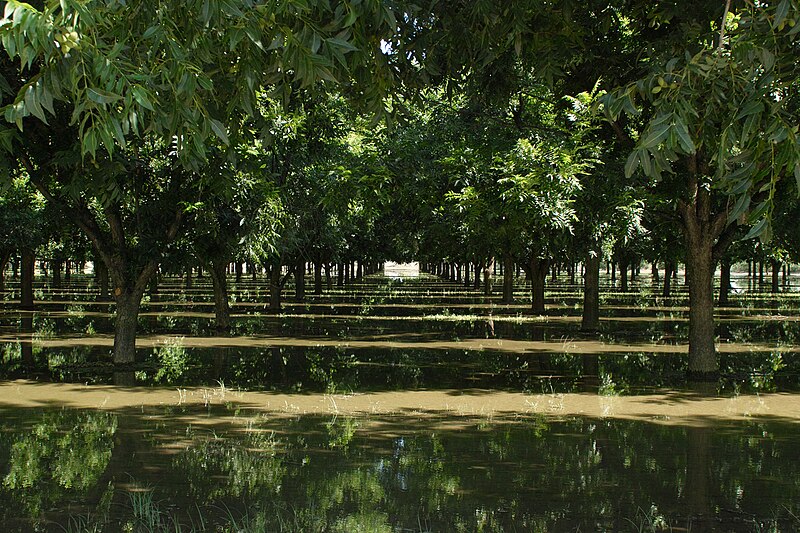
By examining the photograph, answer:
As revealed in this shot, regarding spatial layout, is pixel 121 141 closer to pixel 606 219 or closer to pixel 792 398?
pixel 792 398

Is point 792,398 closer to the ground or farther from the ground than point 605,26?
closer to the ground

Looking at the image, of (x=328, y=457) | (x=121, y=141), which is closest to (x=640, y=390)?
(x=328, y=457)

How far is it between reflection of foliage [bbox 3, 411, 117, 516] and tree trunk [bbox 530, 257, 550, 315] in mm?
27775

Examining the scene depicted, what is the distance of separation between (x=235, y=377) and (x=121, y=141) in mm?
13198

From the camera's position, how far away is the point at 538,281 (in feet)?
127

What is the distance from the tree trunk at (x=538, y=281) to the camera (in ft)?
125

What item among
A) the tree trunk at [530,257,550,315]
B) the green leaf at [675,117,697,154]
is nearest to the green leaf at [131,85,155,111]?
the green leaf at [675,117,697,154]

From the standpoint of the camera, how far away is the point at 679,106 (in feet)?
15.8

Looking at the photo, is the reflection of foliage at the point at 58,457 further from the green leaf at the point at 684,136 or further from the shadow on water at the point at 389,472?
the green leaf at the point at 684,136

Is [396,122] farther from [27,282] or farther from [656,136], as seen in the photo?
[27,282]

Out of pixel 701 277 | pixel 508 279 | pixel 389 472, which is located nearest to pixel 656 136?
pixel 389 472

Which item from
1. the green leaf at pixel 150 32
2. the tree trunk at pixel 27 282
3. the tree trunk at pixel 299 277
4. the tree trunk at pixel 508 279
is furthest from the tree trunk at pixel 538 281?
the green leaf at pixel 150 32

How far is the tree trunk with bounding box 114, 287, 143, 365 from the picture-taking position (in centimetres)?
1803

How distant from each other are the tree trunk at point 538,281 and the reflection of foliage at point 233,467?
1118 inches
